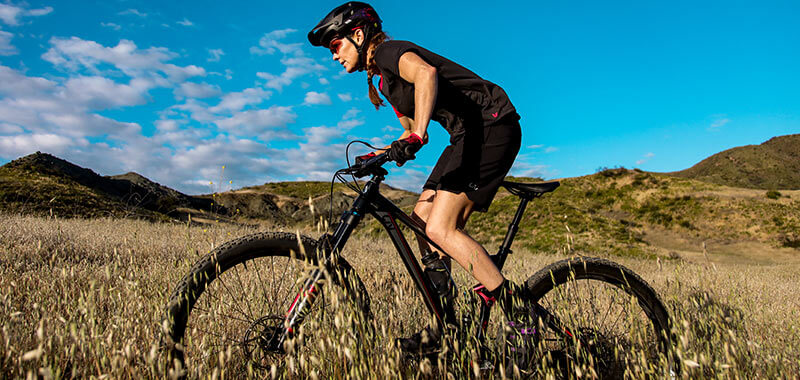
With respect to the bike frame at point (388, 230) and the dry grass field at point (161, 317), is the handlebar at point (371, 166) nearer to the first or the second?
the bike frame at point (388, 230)

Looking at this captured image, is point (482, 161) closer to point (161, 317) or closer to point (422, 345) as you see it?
point (422, 345)

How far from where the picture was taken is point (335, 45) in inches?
121

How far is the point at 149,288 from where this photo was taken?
350 centimetres

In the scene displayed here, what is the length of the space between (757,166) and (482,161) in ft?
336

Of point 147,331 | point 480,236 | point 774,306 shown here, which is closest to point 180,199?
point 480,236

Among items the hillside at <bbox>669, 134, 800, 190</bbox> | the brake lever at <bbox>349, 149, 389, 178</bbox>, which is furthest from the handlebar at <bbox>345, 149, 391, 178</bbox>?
the hillside at <bbox>669, 134, 800, 190</bbox>

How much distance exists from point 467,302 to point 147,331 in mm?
1948

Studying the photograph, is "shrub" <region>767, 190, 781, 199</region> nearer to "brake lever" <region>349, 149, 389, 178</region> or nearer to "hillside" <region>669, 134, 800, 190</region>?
"brake lever" <region>349, 149, 389, 178</region>

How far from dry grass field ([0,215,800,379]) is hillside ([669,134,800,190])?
82.8m

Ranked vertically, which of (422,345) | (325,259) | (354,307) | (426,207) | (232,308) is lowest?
(422,345)

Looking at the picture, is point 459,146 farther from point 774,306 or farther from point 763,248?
point 763,248

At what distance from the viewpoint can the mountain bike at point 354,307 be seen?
207cm

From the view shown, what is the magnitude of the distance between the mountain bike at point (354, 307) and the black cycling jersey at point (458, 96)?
1.77 ft

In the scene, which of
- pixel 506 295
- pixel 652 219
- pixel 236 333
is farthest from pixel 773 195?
pixel 236 333
